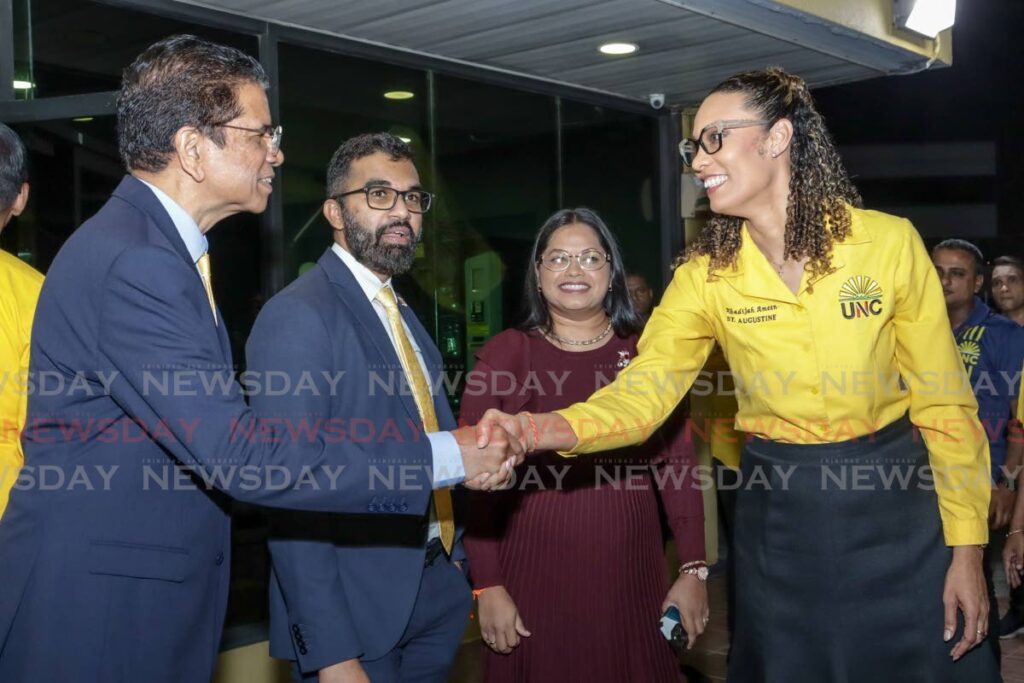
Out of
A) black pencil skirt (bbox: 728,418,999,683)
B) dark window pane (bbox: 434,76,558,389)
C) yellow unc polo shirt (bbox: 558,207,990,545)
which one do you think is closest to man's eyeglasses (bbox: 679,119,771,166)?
yellow unc polo shirt (bbox: 558,207,990,545)

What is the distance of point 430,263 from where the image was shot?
548cm

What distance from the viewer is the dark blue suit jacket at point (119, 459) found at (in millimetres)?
1961

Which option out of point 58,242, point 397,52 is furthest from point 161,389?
point 397,52

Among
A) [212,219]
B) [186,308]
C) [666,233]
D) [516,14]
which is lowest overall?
[186,308]

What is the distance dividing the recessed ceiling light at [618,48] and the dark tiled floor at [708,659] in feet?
9.95

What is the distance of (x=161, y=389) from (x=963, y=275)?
16.0 ft

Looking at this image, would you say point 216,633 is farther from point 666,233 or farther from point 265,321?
point 666,233

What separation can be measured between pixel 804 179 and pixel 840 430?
61 cm

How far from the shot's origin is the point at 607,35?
4.90 metres

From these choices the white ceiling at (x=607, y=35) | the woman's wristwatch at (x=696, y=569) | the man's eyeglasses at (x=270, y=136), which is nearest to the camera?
the man's eyeglasses at (x=270, y=136)

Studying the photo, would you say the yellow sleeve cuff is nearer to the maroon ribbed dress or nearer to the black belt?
the maroon ribbed dress

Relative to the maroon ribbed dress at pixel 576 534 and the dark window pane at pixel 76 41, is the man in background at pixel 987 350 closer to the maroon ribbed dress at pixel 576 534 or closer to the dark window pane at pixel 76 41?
the maroon ribbed dress at pixel 576 534

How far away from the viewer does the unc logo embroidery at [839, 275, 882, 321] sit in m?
2.42

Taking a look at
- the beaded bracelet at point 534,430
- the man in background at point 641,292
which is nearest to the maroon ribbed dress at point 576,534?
the beaded bracelet at point 534,430
